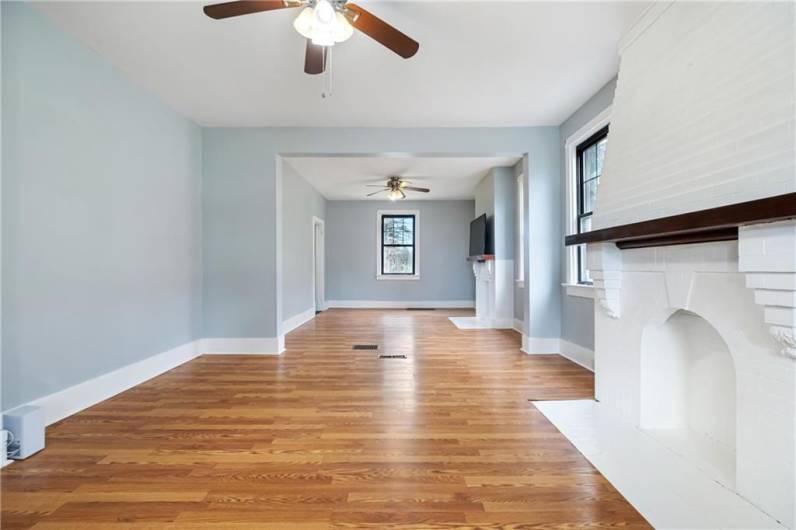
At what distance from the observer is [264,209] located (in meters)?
4.24

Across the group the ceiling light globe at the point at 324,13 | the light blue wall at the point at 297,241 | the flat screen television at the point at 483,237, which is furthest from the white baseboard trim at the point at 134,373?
the flat screen television at the point at 483,237

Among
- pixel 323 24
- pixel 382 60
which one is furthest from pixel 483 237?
pixel 323 24

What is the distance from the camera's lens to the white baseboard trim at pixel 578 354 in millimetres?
3535

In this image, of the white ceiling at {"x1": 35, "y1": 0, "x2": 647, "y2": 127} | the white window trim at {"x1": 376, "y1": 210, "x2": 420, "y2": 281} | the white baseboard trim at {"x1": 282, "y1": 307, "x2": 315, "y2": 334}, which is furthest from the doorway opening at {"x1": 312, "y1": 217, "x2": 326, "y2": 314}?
the white ceiling at {"x1": 35, "y1": 0, "x2": 647, "y2": 127}

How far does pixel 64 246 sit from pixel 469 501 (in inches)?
114

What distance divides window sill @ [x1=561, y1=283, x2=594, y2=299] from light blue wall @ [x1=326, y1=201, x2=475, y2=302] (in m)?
4.93

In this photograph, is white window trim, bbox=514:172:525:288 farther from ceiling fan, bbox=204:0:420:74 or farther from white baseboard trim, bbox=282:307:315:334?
ceiling fan, bbox=204:0:420:74

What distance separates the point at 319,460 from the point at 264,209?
3.09 metres

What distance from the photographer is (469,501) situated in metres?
1.55

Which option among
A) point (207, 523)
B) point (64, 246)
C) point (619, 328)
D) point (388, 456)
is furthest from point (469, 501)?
point (64, 246)

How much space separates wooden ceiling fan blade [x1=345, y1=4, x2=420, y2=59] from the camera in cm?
195

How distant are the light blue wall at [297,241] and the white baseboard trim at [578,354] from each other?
392 centimetres

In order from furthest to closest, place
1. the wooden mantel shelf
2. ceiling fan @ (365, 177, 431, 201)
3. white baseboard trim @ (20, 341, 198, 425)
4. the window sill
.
Answer: ceiling fan @ (365, 177, 431, 201) < the window sill < white baseboard trim @ (20, 341, 198, 425) < the wooden mantel shelf

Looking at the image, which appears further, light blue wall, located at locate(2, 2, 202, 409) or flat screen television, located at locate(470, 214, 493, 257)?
flat screen television, located at locate(470, 214, 493, 257)
